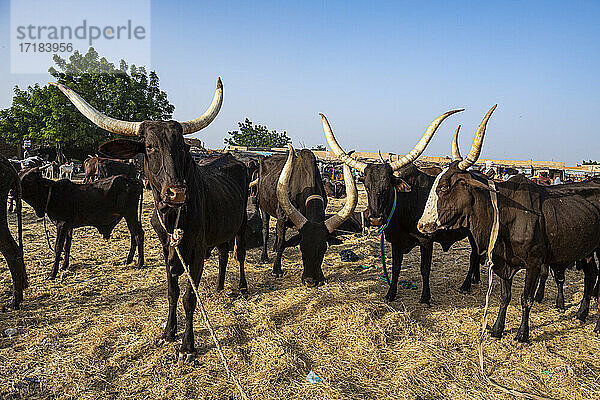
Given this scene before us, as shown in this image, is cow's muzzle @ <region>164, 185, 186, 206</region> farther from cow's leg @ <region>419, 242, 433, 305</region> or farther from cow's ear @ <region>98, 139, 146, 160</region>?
cow's leg @ <region>419, 242, 433, 305</region>

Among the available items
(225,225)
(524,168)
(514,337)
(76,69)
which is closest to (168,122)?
(225,225)

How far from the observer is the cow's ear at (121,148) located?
11.4 feet

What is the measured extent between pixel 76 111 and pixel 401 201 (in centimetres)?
3035

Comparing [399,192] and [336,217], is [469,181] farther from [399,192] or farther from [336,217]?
[336,217]

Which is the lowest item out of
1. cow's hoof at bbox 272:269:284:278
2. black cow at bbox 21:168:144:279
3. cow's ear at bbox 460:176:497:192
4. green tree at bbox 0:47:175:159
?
cow's hoof at bbox 272:269:284:278

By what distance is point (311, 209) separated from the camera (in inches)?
251

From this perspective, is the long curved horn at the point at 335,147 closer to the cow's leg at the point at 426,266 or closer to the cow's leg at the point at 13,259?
the cow's leg at the point at 426,266

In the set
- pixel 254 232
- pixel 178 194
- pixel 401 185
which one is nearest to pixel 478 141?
pixel 401 185

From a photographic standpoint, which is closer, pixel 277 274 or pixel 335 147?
pixel 335 147

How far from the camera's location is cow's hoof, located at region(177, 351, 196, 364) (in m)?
3.98

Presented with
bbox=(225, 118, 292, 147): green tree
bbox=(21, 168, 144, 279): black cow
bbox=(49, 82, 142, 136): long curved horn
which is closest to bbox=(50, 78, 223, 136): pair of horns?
bbox=(49, 82, 142, 136): long curved horn

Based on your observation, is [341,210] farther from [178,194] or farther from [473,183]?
[178,194]

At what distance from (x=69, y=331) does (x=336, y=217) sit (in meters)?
3.90

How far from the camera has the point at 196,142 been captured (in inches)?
1236
